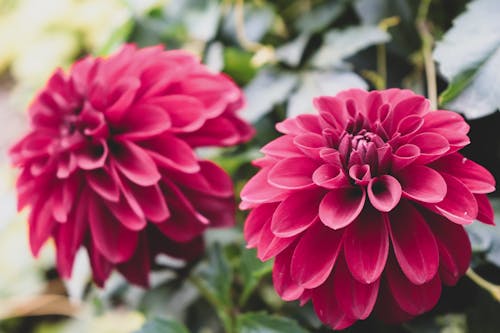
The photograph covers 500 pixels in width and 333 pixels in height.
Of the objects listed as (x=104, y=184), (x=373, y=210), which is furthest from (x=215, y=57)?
(x=373, y=210)

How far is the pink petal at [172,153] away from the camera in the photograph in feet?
1.40

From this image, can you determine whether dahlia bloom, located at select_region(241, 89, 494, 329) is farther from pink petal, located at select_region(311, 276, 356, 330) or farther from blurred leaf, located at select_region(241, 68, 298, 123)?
blurred leaf, located at select_region(241, 68, 298, 123)

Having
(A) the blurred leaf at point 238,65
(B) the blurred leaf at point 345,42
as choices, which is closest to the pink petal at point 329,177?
(B) the blurred leaf at point 345,42

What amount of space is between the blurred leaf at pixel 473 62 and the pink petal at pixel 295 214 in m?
0.15

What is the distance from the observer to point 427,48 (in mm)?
546

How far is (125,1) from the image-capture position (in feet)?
2.32

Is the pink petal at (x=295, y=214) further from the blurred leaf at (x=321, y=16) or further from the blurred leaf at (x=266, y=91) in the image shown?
the blurred leaf at (x=321, y=16)

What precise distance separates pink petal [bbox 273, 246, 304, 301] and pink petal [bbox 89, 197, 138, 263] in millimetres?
153

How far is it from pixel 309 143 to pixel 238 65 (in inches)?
13.1

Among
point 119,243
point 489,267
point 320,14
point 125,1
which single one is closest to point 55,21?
point 125,1

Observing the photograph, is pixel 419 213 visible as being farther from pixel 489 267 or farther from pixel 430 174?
pixel 489 267

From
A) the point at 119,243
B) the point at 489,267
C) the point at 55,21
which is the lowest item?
the point at 55,21

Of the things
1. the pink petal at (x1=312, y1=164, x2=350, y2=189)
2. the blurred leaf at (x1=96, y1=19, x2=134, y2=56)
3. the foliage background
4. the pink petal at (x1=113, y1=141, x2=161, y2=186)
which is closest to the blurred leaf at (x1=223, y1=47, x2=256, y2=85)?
the foliage background

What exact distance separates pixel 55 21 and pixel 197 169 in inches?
45.5
